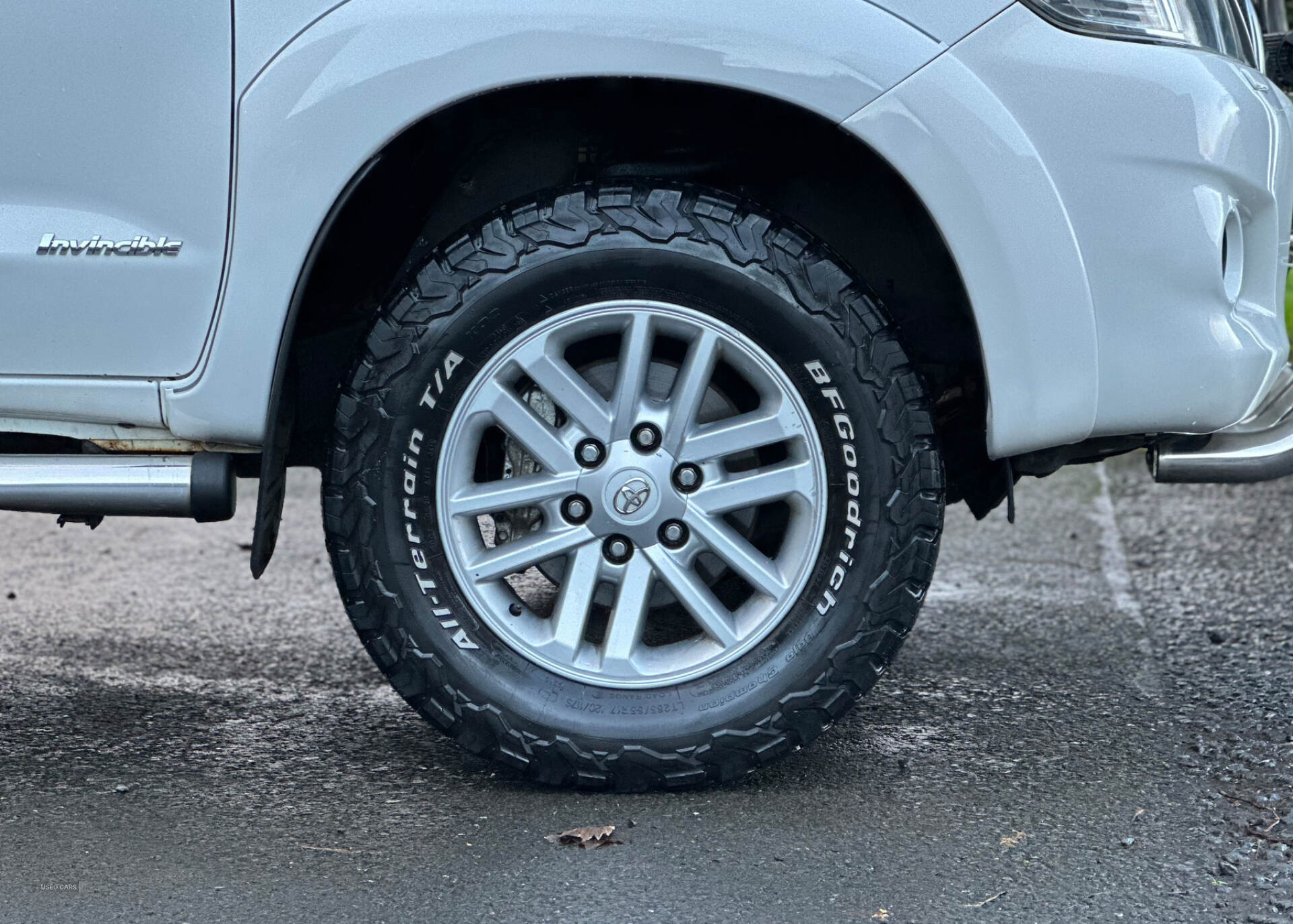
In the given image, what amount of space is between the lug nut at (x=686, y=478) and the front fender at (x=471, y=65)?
24.6 inches

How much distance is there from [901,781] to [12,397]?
5.48 ft

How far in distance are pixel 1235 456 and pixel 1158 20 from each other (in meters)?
0.73

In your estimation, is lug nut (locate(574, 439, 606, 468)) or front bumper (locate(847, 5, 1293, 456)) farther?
lug nut (locate(574, 439, 606, 468))

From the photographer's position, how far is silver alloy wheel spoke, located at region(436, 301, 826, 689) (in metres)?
2.33

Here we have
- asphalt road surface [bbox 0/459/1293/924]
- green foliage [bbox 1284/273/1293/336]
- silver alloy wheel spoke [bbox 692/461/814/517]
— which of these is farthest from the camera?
green foliage [bbox 1284/273/1293/336]

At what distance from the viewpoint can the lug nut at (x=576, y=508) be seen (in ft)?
7.72

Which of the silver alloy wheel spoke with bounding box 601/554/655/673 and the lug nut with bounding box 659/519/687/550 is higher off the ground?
the lug nut with bounding box 659/519/687/550

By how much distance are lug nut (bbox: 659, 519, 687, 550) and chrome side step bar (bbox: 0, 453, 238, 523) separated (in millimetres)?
730

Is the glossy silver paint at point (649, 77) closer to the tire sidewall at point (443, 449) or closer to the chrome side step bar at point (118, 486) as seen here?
the chrome side step bar at point (118, 486)

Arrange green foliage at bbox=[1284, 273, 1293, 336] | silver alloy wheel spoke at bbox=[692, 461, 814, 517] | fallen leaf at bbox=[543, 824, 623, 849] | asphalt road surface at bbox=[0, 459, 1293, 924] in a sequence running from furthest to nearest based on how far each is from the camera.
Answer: green foliage at bbox=[1284, 273, 1293, 336] → silver alloy wheel spoke at bbox=[692, 461, 814, 517] → fallen leaf at bbox=[543, 824, 623, 849] → asphalt road surface at bbox=[0, 459, 1293, 924]

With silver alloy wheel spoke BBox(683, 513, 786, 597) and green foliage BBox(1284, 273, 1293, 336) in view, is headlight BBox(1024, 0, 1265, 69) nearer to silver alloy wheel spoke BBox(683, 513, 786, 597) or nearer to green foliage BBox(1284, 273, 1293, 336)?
silver alloy wheel spoke BBox(683, 513, 786, 597)

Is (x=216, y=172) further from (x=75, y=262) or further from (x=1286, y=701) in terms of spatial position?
(x=1286, y=701)

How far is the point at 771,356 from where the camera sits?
2312 mm

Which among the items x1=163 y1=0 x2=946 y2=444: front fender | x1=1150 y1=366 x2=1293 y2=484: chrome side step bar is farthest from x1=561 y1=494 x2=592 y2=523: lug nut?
x1=1150 y1=366 x2=1293 y2=484: chrome side step bar
